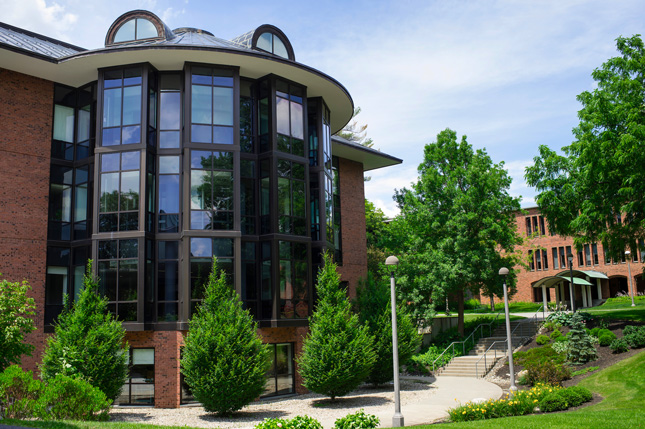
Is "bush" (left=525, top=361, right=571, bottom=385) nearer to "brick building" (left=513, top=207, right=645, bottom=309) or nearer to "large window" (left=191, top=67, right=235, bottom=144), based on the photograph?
"large window" (left=191, top=67, right=235, bottom=144)

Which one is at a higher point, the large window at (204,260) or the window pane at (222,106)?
the window pane at (222,106)

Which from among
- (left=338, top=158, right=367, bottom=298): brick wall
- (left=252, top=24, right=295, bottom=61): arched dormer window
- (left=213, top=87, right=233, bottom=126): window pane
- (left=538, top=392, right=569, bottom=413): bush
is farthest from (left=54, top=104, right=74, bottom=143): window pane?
(left=538, top=392, right=569, bottom=413): bush

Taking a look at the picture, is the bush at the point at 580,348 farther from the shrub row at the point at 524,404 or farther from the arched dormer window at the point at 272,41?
the arched dormer window at the point at 272,41

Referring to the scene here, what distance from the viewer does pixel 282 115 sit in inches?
988

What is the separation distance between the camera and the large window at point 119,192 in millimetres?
22312

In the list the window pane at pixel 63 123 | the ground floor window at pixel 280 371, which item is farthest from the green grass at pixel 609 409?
the window pane at pixel 63 123

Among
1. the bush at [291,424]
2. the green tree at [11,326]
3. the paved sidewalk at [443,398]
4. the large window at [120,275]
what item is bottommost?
the paved sidewalk at [443,398]

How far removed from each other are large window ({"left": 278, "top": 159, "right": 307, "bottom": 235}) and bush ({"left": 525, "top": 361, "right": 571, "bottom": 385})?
10840 mm

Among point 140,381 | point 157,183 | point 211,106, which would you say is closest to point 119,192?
point 157,183

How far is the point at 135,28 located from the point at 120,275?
10981 mm

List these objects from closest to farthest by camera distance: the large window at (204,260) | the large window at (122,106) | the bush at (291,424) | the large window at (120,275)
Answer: the bush at (291,424), the large window at (120,275), the large window at (204,260), the large window at (122,106)

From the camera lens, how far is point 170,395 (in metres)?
21.2

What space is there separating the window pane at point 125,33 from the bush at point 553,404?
21.5 m

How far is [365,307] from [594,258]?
39816mm
